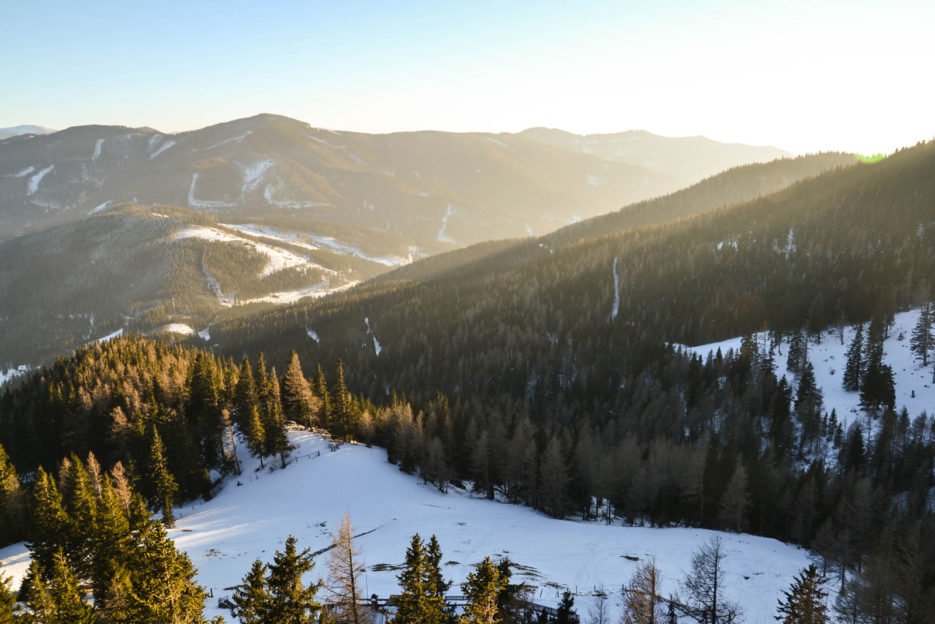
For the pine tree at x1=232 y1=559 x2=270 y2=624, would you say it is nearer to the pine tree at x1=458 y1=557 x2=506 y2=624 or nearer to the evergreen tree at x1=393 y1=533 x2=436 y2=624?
the evergreen tree at x1=393 y1=533 x2=436 y2=624

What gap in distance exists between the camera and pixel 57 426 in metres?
84.4

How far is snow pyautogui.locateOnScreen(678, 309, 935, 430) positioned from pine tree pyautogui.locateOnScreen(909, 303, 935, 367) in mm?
1449

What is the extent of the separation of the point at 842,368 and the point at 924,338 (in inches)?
666

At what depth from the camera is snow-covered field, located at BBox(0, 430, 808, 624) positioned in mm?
43562

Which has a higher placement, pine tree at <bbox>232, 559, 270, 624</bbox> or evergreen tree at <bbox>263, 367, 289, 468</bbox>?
pine tree at <bbox>232, 559, 270, 624</bbox>

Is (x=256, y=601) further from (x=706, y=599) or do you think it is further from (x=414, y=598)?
(x=706, y=599)

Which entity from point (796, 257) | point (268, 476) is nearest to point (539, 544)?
point (268, 476)

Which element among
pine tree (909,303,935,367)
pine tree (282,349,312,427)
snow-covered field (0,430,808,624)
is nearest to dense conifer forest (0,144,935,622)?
pine tree (282,349,312,427)

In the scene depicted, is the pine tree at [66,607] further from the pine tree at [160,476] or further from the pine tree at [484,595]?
the pine tree at [160,476]

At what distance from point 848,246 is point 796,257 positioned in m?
14.8

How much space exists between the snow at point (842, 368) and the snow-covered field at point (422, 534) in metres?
72.3

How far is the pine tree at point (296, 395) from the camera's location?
87.3 meters

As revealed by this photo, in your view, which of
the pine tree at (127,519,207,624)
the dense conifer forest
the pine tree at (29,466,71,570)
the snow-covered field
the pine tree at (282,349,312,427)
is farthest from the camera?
the pine tree at (282,349,312,427)

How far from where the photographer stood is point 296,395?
290 feet
